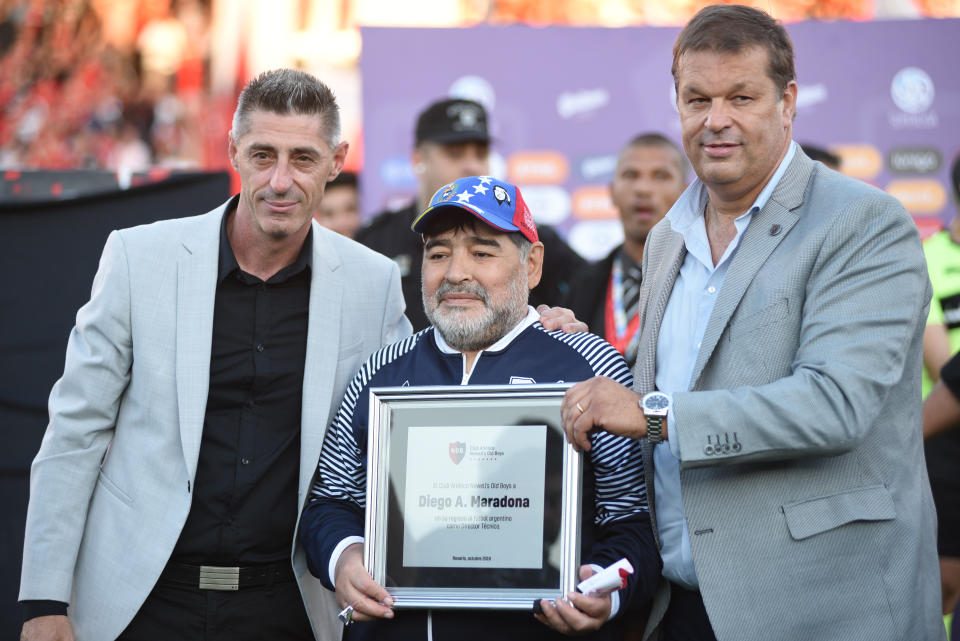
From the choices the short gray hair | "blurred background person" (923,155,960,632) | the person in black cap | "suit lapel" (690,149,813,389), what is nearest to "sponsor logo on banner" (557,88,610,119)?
the person in black cap

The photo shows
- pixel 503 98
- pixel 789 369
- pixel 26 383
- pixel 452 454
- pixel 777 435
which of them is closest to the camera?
pixel 777 435

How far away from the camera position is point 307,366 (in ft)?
11.1

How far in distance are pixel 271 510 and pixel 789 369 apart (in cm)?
166

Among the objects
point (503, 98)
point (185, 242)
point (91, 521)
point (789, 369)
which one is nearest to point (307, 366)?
point (185, 242)

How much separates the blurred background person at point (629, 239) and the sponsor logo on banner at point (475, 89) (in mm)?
1516

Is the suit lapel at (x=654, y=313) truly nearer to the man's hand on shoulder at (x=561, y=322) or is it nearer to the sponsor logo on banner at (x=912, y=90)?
the man's hand on shoulder at (x=561, y=322)

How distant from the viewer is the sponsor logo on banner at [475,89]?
7.05 m

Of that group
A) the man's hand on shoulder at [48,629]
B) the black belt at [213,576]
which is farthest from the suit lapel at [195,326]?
the man's hand on shoulder at [48,629]

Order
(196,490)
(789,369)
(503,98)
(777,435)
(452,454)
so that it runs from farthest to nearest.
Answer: (503,98) → (196,490) → (452,454) → (789,369) → (777,435)

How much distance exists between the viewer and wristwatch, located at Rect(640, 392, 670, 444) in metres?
2.59

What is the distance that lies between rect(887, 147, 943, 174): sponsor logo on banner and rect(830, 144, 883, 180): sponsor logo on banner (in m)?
0.10

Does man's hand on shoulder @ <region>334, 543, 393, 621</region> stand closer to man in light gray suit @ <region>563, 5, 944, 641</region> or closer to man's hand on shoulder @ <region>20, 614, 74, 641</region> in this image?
man in light gray suit @ <region>563, 5, 944, 641</region>

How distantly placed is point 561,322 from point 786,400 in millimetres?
875

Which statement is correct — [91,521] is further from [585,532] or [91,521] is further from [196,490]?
[585,532]
